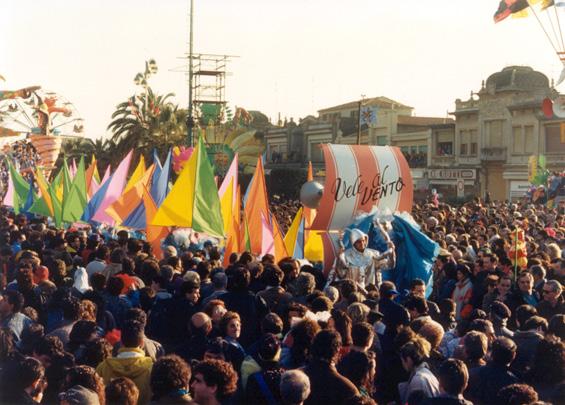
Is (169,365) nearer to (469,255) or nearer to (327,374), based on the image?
(327,374)

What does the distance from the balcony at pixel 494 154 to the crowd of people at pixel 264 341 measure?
1506 inches

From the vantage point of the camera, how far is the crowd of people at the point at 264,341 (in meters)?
4.95

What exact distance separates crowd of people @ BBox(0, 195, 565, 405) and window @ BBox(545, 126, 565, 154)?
35.7 m

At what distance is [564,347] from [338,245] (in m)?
6.11

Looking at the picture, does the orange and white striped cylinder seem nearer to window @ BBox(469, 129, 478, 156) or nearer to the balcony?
the balcony

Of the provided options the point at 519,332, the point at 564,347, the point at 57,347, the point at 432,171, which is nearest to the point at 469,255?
the point at 519,332

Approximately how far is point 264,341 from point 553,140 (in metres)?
41.4

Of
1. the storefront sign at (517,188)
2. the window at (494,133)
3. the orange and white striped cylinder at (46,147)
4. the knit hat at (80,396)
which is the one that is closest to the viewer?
the knit hat at (80,396)

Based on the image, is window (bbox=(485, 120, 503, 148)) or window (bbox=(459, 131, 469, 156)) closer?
window (bbox=(485, 120, 503, 148))

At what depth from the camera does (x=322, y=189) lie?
1293cm

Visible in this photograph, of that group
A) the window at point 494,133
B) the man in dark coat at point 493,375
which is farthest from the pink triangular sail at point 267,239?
the window at point 494,133

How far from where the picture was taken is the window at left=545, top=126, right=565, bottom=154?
4381 cm

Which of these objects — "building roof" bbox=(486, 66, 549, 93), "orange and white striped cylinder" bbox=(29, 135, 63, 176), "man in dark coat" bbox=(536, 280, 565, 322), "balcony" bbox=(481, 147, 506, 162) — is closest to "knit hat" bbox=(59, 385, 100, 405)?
"man in dark coat" bbox=(536, 280, 565, 322)

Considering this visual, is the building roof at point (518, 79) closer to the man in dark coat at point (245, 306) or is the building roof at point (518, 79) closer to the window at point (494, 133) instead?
the window at point (494, 133)
